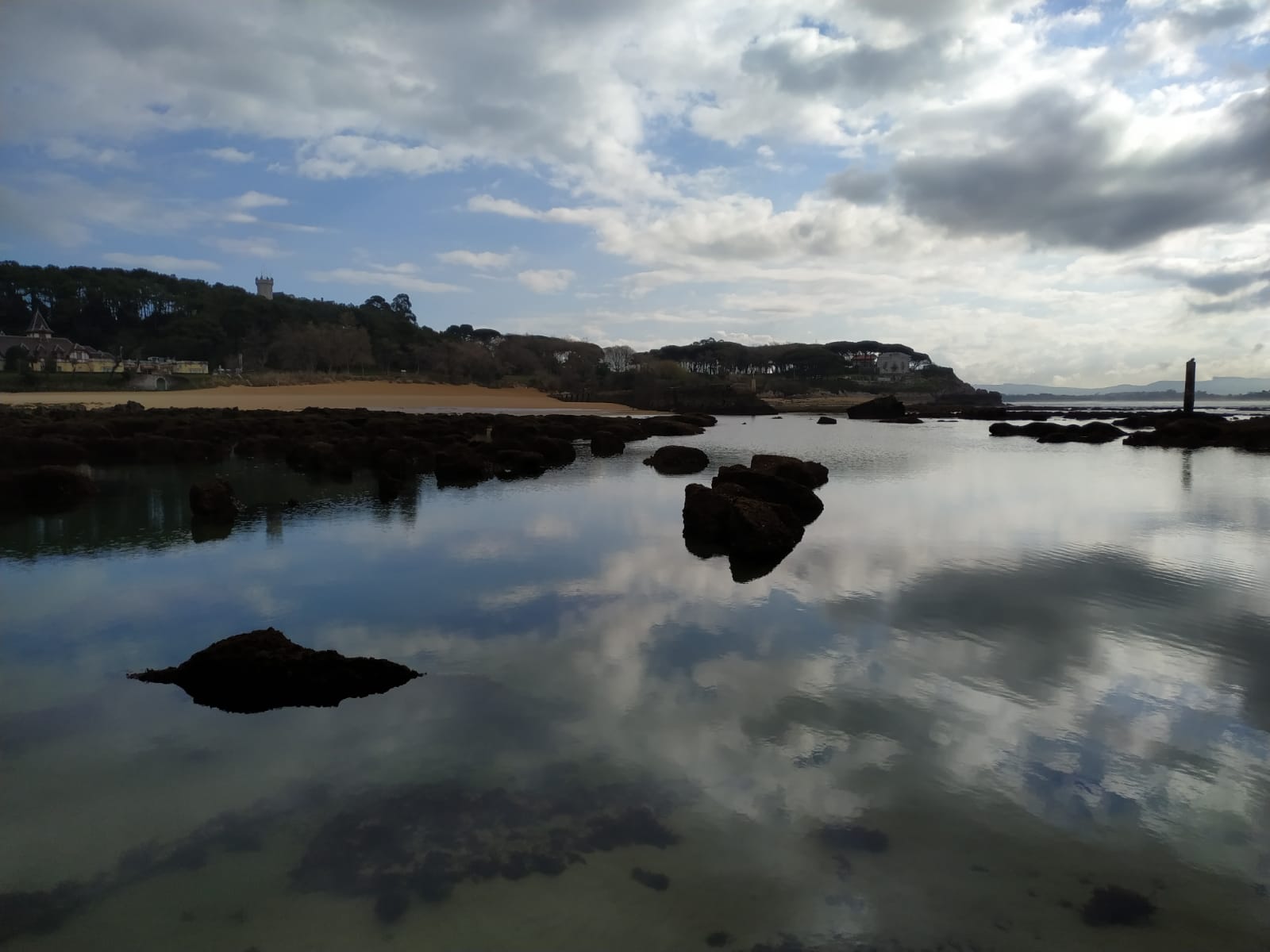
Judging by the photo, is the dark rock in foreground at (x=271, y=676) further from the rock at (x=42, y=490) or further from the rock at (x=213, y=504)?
the rock at (x=42, y=490)

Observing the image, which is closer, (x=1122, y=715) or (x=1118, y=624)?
(x=1122, y=715)

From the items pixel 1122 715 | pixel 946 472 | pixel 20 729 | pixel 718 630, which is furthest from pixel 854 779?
pixel 946 472

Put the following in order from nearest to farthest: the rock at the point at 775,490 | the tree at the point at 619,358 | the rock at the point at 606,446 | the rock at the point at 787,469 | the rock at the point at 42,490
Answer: the rock at the point at 775,490 < the rock at the point at 42,490 < the rock at the point at 787,469 < the rock at the point at 606,446 < the tree at the point at 619,358

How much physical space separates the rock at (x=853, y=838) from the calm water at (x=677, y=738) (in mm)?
80

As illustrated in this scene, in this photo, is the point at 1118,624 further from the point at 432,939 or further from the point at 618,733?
the point at 432,939

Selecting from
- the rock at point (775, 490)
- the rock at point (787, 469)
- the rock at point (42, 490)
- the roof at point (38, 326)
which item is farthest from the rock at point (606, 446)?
the roof at point (38, 326)

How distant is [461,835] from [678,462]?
19904 mm

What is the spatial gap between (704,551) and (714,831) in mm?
7464

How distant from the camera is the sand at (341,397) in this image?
55.8 meters

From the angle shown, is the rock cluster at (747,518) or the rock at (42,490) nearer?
the rock cluster at (747,518)

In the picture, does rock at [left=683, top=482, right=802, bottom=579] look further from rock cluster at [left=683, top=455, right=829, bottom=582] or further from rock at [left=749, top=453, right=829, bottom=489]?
rock at [left=749, top=453, right=829, bottom=489]

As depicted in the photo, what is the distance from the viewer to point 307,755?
4.97 metres

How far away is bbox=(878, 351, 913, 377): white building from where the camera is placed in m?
164

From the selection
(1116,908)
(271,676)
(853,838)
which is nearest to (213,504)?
(271,676)
